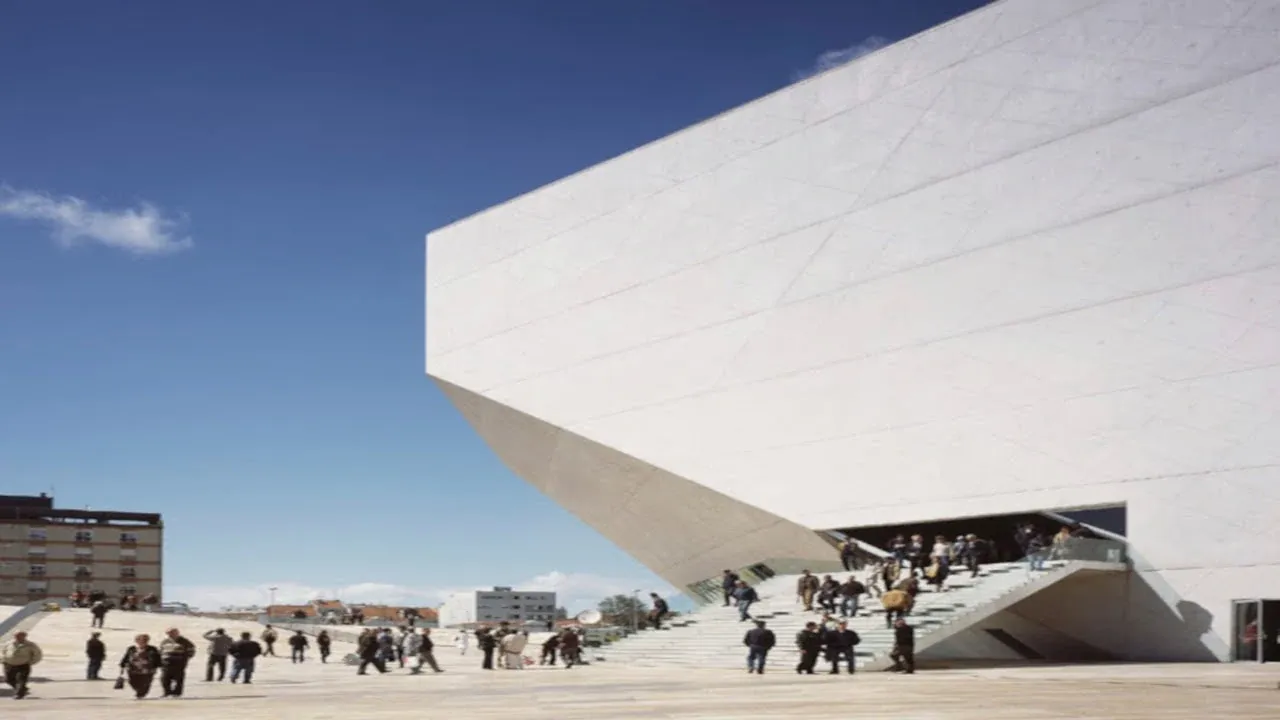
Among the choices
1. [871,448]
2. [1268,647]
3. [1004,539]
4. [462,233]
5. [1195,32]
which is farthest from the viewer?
[462,233]

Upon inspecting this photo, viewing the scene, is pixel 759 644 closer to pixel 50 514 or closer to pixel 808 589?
pixel 808 589

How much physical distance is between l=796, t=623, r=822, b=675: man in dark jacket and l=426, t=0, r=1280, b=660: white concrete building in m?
7.86

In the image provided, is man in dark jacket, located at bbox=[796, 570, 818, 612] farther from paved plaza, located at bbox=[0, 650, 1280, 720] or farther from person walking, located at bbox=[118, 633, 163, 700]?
person walking, located at bbox=[118, 633, 163, 700]

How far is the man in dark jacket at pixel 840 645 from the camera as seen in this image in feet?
69.2

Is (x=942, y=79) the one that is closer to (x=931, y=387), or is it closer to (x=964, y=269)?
(x=964, y=269)

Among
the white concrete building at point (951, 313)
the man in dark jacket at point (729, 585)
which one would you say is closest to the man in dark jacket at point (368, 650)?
the man in dark jacket at point (729, 585)

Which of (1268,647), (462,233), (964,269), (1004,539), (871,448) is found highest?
(462,233)

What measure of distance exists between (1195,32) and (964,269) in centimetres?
632

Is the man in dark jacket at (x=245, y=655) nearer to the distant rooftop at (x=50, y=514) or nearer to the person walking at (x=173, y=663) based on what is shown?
the person walking at (x=173, y=663)

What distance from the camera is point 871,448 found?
30453 mm

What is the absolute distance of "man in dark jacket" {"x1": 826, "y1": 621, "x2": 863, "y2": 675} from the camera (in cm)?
2108

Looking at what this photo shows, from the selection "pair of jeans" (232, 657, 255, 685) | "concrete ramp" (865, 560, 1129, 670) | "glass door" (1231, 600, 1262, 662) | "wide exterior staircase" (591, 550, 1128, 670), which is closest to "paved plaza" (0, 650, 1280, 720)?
"pair of jeans" (232, 657, 255, 685)

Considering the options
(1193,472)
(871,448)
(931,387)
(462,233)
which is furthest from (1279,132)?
(462,233)

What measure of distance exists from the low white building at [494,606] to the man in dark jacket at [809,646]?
76.7 m
